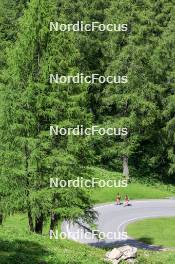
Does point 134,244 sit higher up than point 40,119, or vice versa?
point 40,119

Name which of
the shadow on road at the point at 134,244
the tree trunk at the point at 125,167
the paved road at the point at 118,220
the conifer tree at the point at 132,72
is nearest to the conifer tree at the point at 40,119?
the paved road at the point at 118,220

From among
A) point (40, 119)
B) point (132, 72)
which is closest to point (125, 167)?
point (132, 72)

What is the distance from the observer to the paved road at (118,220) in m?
35.3

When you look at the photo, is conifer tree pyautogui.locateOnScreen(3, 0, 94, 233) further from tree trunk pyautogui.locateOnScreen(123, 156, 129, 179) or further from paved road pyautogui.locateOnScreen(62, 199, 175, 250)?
tree trunk pyautogui.locateOnScreen(123, 156, 129, 179)

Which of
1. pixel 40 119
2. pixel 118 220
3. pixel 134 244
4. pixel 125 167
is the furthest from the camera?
pixel 125 167

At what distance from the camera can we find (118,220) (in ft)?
135

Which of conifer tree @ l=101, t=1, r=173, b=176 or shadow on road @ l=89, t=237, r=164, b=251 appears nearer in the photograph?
shadow on road @ l=89, t=237, r=164, b=251

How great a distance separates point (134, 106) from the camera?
52.1m

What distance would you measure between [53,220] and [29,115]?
572cm

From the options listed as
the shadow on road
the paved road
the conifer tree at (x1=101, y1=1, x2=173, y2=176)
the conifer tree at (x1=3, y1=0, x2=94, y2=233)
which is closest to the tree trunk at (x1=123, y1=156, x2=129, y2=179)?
the conifer tree at (x1=101, y1=1, x2=173, y2=176)

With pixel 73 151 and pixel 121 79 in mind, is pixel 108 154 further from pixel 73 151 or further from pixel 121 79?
pixel 73 151

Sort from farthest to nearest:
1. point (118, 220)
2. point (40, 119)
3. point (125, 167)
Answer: point (125, 167) → point (118, 220) → point (40, 119)

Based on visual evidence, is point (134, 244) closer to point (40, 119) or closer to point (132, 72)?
point (40, 119)

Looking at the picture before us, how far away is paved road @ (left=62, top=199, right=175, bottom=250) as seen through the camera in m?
35.3
